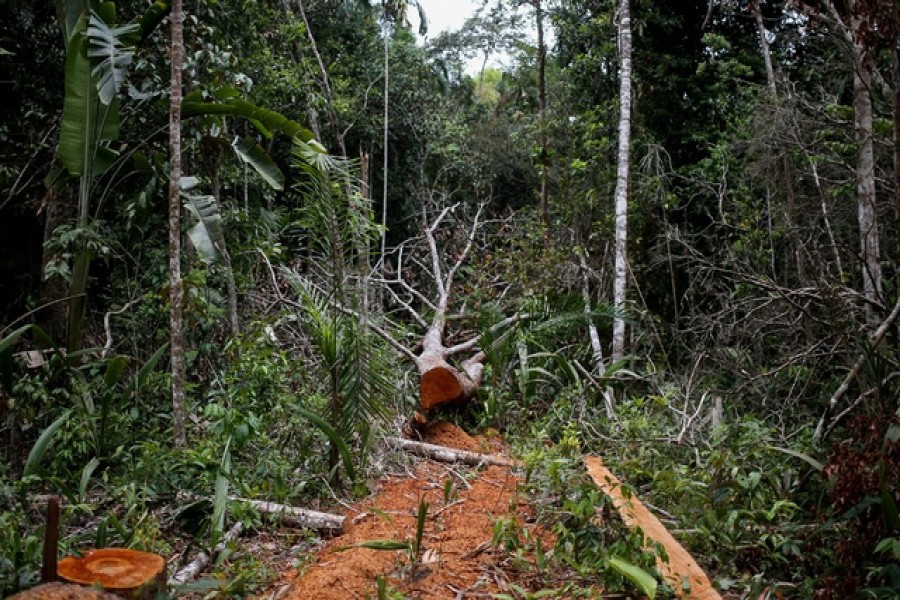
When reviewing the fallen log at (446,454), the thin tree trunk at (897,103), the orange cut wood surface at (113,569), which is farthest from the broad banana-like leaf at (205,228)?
the thin tree trunk at (897,103)

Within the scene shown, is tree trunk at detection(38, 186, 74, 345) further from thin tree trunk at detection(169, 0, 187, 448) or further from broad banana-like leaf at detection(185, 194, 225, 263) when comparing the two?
thin tree trunk at detection(169, 0, 187, 448)

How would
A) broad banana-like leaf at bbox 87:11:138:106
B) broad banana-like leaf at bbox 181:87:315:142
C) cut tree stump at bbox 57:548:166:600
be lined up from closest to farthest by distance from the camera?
1. cut tree stump at bbox 57:548:166:600
2. broad banana-like leaf at bbox 87:11:138:106
3. broad banana-like leaf at bbox 181:87:315:142

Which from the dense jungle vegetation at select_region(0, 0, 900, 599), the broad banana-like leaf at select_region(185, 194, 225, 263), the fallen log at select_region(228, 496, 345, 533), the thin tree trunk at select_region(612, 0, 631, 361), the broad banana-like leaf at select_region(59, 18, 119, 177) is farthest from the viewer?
the thin tree trunk at select_region(612, 0, 631, 361)

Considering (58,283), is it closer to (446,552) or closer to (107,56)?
(107,56)

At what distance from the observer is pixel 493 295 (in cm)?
983

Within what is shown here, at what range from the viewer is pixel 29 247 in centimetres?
941

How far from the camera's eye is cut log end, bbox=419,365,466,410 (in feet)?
23.2

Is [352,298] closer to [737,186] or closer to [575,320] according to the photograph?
[575,320]

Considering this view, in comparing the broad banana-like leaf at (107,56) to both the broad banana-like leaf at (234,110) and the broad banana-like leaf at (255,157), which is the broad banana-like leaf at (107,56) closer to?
the broad banana-like leaf at (234,110)

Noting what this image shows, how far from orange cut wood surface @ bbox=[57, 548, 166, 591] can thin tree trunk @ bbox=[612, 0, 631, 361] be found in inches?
236

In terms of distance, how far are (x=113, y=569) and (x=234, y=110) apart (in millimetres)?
4381

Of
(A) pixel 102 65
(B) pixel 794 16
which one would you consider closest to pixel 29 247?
(A) pixel 102 65

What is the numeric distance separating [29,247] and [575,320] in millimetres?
7393

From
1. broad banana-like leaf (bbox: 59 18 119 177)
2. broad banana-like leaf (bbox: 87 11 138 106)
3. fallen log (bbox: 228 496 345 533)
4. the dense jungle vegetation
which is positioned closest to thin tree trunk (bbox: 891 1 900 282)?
the dense jungle vegetation
